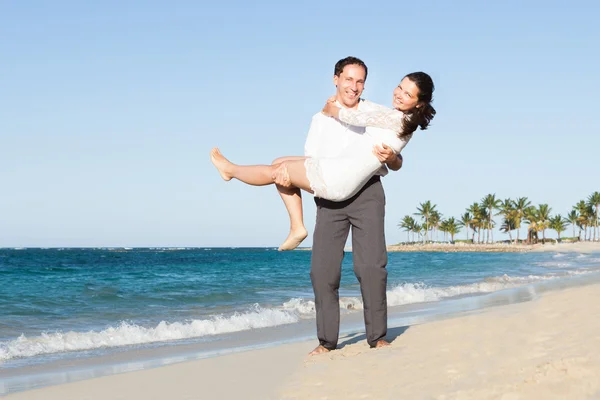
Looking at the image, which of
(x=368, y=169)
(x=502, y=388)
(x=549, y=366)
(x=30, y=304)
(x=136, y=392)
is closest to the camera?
(x=502, y=388)

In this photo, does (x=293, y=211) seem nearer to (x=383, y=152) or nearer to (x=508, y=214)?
(x=383, y=152)

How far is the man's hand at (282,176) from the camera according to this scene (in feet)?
16.3

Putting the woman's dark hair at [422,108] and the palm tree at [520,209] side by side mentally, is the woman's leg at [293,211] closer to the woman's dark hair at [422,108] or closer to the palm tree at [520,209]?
the woman's dark hair at [422,108]

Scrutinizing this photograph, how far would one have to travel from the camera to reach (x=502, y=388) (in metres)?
3.32

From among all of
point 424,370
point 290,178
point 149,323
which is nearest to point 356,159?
point 290,178

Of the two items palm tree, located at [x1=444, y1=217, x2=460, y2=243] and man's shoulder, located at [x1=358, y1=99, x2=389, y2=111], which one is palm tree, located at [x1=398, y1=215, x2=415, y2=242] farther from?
man's shoulder, located at [x1=358, y1=99, x2=389, y2=111]

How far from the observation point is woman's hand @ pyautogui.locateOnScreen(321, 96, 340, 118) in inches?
191

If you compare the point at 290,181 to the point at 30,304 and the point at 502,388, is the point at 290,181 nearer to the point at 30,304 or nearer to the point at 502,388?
the point at 502,388

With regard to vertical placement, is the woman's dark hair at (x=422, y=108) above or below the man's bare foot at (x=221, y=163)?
above

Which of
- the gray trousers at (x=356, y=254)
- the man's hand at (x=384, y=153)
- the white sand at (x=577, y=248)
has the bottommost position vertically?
the white sand at (x=577, y=248)

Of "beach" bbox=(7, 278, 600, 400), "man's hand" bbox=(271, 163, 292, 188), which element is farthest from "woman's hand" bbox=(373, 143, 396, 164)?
"beach" bbox=(7, 278, 600, 400)

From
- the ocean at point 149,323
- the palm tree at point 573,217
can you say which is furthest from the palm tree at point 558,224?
the ocean at point 149,323

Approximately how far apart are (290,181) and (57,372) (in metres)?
3.14

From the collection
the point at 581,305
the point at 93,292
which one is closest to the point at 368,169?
the point at 581,305
